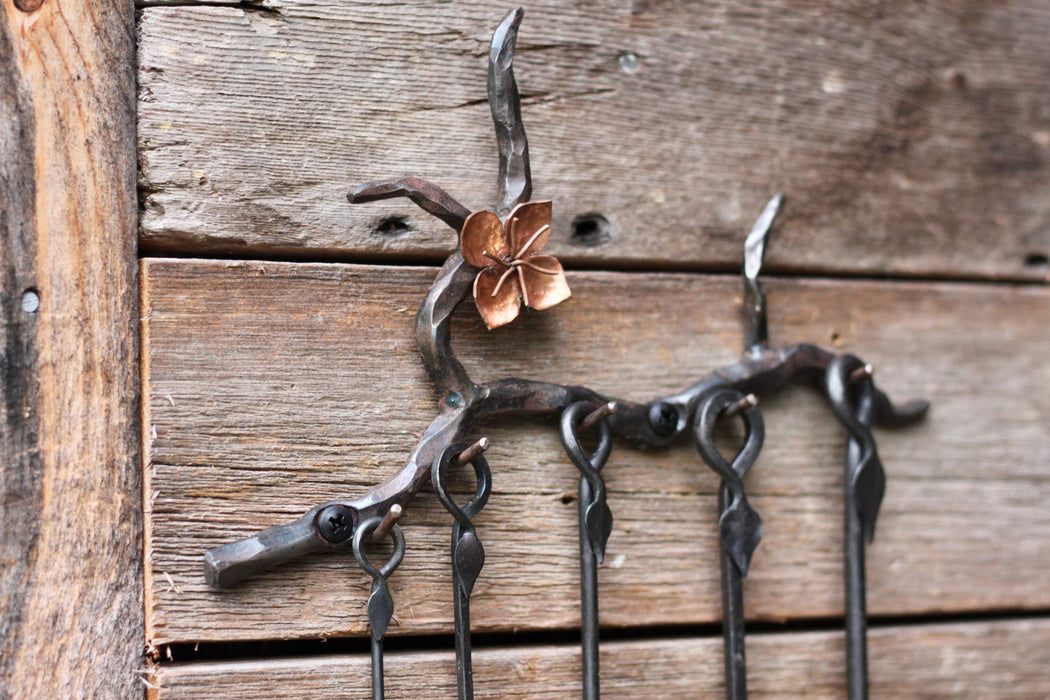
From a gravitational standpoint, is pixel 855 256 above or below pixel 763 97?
below

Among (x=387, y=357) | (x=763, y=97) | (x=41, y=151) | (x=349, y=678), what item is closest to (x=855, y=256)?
(x=763, y=97)

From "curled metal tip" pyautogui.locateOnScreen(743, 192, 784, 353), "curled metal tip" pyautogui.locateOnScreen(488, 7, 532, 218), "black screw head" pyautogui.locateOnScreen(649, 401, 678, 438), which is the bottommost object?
"black screw head" pyautogui.locateOnScreen(649, 401, 678, 438)

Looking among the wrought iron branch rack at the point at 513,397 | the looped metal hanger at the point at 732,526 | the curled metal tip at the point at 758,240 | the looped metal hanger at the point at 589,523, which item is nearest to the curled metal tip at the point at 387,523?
the wrought iron branch rack at the point at 513,397

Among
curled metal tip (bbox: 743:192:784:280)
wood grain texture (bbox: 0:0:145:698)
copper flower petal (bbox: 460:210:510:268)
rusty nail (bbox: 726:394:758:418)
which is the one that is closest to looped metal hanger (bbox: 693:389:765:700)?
rusty nail (bbox: 726:394:758:418)

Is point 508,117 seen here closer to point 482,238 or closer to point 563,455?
point 482,238

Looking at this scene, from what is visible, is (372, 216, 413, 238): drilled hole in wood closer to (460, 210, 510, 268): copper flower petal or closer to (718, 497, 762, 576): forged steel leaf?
(460, 210, 510, 268): copper flower petal

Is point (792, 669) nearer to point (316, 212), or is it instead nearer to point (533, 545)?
point (533, 545)

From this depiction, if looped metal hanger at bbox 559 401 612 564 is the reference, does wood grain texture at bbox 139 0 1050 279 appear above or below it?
above
